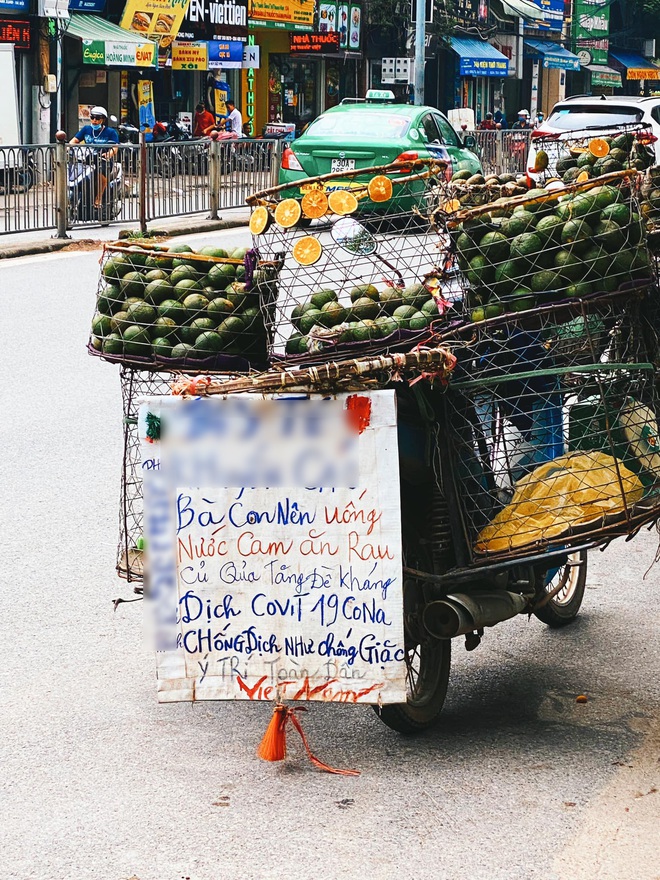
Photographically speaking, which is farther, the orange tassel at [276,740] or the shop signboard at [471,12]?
the shop signboard at [471,12]

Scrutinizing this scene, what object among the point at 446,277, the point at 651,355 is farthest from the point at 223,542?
the point at 651,355

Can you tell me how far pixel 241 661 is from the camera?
409cm

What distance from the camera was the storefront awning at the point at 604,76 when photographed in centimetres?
5416

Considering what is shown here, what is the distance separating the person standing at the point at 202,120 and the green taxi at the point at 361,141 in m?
11.1

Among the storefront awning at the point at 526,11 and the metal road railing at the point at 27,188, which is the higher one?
the storefront awning at the point at 526,11

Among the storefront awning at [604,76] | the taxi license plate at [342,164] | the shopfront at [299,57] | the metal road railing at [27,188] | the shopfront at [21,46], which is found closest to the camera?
the metal road railing at [27,188]

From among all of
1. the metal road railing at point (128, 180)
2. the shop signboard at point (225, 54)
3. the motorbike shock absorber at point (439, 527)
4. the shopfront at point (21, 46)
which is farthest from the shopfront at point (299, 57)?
the motorbike shock absorber at point (439, 527)

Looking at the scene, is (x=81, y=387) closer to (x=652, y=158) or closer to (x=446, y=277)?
(x=652, y=158)

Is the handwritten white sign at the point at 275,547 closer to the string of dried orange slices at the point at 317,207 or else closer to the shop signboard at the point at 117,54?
the string of dried orange slices at the point at 317,207

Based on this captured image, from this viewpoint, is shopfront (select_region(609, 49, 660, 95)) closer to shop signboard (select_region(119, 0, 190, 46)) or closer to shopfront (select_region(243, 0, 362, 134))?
shopfront (select_region(243, 0, 362, 134))

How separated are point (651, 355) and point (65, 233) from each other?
1423 cm

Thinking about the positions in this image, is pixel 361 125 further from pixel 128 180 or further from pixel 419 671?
pixel 419 671

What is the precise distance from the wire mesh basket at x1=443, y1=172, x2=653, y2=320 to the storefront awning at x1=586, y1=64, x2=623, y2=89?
2053 inches

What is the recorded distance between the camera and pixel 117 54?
2886 centimetres
